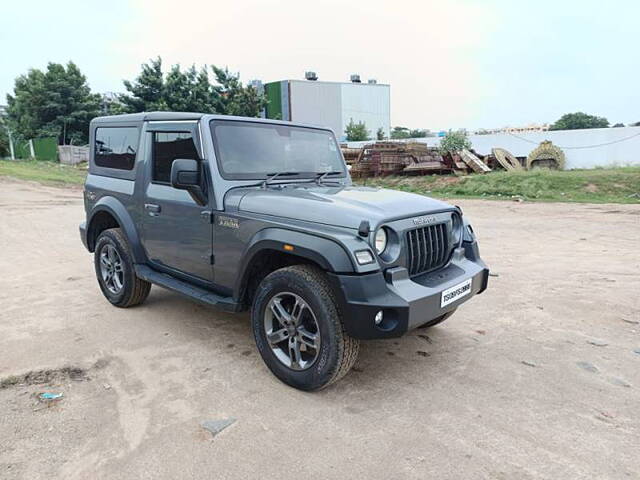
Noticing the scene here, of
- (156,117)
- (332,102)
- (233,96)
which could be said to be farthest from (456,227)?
(332,102)

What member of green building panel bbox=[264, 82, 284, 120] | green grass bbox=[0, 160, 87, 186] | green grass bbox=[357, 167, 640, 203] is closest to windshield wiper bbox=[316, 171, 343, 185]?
green grass bbox=[357, 167, 640, 203]

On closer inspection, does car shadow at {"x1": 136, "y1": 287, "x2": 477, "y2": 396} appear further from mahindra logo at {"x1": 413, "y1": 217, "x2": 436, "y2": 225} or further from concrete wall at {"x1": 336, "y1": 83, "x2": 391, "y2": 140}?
concrete wall at {"x1": 336, "y1": 83, "x2": 391, "y2": 140}

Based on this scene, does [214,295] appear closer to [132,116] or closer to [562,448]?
[132,116]

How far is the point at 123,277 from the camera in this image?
4.70 m

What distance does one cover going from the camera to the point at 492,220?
1155 centimetres

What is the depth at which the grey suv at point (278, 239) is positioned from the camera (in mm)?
2926

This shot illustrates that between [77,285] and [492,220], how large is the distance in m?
9.29

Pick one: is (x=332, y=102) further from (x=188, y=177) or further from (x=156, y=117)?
(x=188, y=177)

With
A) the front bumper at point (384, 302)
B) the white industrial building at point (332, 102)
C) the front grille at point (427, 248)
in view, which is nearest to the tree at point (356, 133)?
the white industrial building at point (332, 102)

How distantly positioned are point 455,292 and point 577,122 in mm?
76148

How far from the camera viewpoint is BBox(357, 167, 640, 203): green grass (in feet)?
Answer: 50.8

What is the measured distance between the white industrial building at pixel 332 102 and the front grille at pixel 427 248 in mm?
49993

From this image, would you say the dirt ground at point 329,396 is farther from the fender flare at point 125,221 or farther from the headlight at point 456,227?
the headlight at point 456,227

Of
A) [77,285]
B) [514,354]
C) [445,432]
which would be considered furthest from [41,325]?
[514,354]
